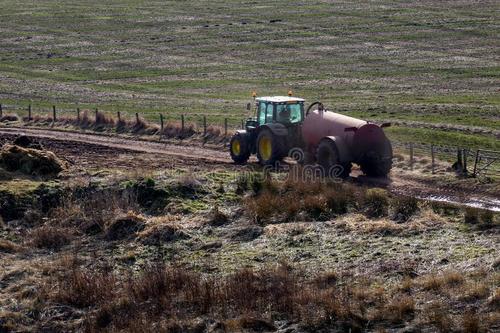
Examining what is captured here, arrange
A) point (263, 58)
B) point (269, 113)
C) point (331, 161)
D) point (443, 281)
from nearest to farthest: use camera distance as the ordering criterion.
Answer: point (443, 281) < point (331, 161) < point (269, 113) < point (263, 58)

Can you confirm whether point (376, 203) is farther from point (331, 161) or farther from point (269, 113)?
point (269, 113)

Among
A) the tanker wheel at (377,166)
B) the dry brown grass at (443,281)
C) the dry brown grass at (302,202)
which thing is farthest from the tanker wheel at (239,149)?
the dry brown grass at (443,281)

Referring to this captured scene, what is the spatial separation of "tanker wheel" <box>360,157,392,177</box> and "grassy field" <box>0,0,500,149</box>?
30.3 ft

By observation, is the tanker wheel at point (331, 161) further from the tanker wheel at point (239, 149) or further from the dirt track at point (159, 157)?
the tanker wheel at point (239, 149)

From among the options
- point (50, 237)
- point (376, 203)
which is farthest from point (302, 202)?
point (50, 237)

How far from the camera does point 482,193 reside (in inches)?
1120

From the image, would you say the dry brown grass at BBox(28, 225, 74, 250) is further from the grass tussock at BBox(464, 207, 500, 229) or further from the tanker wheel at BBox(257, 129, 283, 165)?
the grass tussock at BBox(464, 207, 500, 229)

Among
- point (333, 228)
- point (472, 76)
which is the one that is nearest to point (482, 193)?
point (333, 228)

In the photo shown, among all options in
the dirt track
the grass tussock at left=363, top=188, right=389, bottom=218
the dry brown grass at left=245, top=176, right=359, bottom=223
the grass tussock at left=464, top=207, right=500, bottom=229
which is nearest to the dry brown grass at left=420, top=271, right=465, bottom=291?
the grass tussock at left=464, top=207, right=500, bottom=229

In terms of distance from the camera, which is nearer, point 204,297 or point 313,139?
point 204,297

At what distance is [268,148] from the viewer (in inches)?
1313

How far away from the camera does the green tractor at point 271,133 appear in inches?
1298

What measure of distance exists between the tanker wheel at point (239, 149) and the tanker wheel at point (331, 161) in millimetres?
3907

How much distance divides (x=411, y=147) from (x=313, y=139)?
3.74 metres
